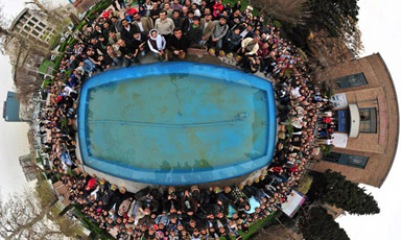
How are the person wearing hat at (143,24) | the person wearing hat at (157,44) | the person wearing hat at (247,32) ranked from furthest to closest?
the person wearing hat at (247,32) → the person wearing hat at (143,24) → the person wearing hat at (157,44)

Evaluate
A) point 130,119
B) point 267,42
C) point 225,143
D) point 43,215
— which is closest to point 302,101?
point 267,42

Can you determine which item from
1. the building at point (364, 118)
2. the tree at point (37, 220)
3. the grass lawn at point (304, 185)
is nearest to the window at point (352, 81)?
the building at point (364, 118)

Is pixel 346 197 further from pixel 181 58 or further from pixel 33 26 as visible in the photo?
pixel 33 26

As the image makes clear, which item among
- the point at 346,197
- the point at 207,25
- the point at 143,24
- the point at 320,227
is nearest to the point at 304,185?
the point at 346,197

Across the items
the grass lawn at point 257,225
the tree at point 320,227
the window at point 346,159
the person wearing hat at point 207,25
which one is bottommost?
the grass lawn at point 257,225

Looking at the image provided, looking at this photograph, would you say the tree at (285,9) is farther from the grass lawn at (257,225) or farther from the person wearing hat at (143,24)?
the grass lawn at (257,225)

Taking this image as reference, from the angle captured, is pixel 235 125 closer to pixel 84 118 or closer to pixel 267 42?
pixel 267 42
